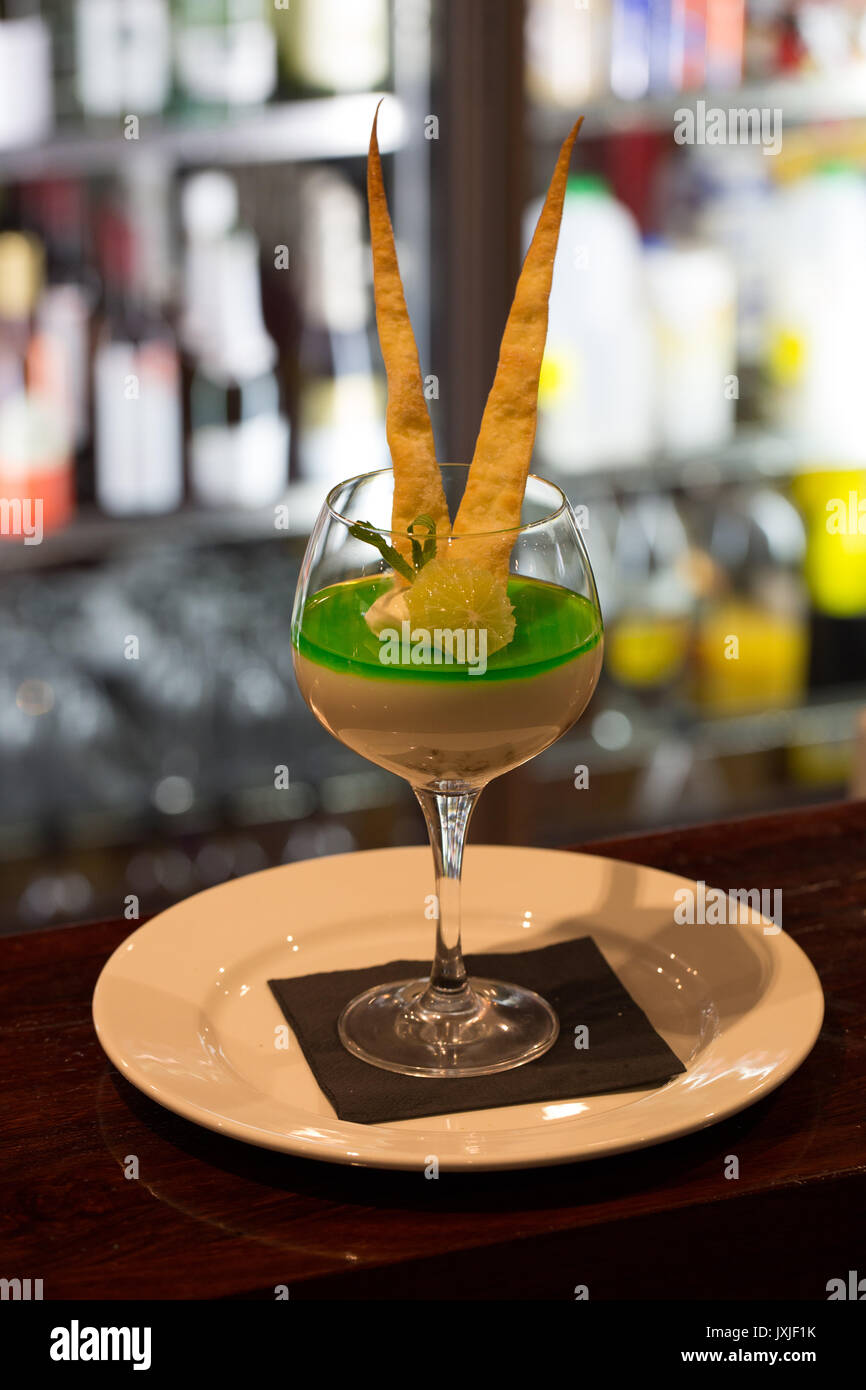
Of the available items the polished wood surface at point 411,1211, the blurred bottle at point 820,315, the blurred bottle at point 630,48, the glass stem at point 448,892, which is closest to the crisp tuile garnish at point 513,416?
the glass stem at point 448,892

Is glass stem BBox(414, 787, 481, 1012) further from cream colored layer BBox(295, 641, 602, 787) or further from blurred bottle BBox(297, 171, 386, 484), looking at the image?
blurred bottle BBox(297, 171, 386, 484)

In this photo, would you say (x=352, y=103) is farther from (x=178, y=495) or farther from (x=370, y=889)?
(x=370, y=889)

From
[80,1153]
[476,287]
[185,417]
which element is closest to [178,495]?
[185,417]

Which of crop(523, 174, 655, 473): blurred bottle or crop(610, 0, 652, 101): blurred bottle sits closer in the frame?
crop(610, 0, 652, 101): blurred bottle

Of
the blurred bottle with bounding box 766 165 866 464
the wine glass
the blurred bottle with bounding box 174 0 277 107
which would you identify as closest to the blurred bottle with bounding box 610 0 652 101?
the blurred bottle with bounding box 766 165 866 464

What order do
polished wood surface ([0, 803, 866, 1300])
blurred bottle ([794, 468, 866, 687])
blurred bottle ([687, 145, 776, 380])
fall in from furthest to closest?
blurred bottle ([794, 468, 866, 687])
blurred bottle ([687, 145, 776, 380])
polished wood surface ([0, 803, 866, 1300])

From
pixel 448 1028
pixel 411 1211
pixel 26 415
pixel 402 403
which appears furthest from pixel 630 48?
pixel 411 1211

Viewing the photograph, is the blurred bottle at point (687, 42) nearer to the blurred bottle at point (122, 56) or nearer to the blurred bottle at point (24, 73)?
the blurred bottle at point (122, 56)
